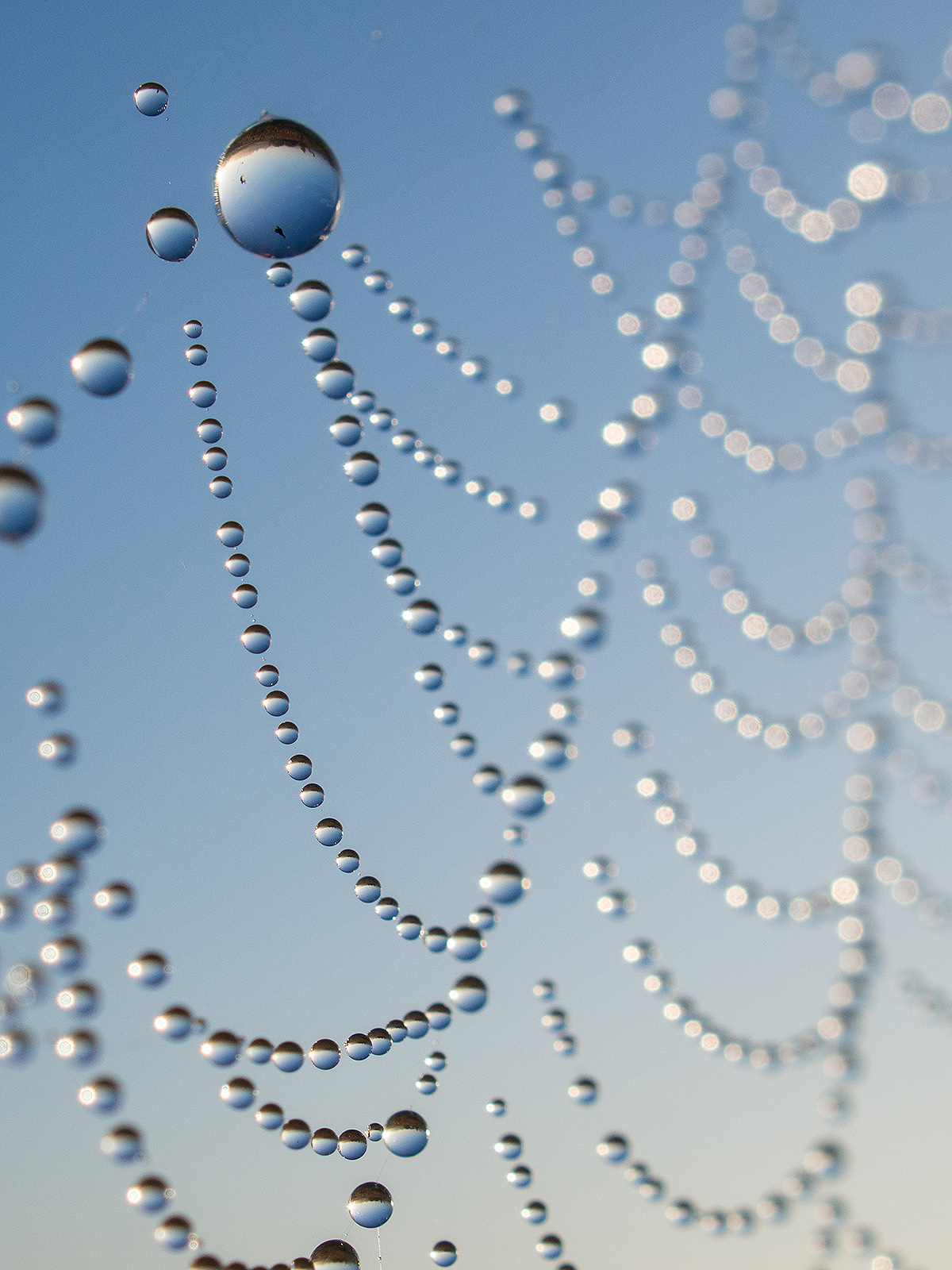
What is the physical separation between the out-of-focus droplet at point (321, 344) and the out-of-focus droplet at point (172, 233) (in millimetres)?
464

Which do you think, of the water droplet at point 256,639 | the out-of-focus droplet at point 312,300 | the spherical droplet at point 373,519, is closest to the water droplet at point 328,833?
the water droplet at point 256,639

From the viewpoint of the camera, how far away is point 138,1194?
7.14 ft

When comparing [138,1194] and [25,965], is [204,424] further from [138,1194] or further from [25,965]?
[138,1194]

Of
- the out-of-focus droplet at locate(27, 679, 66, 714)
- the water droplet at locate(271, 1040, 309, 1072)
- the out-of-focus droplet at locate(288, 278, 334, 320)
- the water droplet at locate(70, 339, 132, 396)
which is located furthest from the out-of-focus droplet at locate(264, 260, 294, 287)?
the water droplet at locate(271, 1040, 309, 1072)

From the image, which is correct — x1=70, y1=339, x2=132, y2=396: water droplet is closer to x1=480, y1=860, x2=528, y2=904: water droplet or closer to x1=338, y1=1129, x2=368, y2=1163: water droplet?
x1=480, y1=860, x2=528, y2=904: water droplet

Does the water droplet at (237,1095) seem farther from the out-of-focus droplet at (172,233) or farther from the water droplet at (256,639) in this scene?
the out-of-focus droplet at (172,233)

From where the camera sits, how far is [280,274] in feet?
11.0

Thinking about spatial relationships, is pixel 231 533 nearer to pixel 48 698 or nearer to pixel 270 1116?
pixel 48 698

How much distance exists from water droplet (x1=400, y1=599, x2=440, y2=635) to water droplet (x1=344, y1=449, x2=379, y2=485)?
488 mm

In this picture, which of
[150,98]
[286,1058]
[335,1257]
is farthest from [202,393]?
[335,1257]

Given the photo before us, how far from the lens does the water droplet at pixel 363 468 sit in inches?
130

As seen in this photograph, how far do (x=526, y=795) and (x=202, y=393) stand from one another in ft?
5.50

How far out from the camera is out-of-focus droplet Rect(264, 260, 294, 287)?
335 cm

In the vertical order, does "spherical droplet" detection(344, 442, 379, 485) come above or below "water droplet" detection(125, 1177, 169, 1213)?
above
